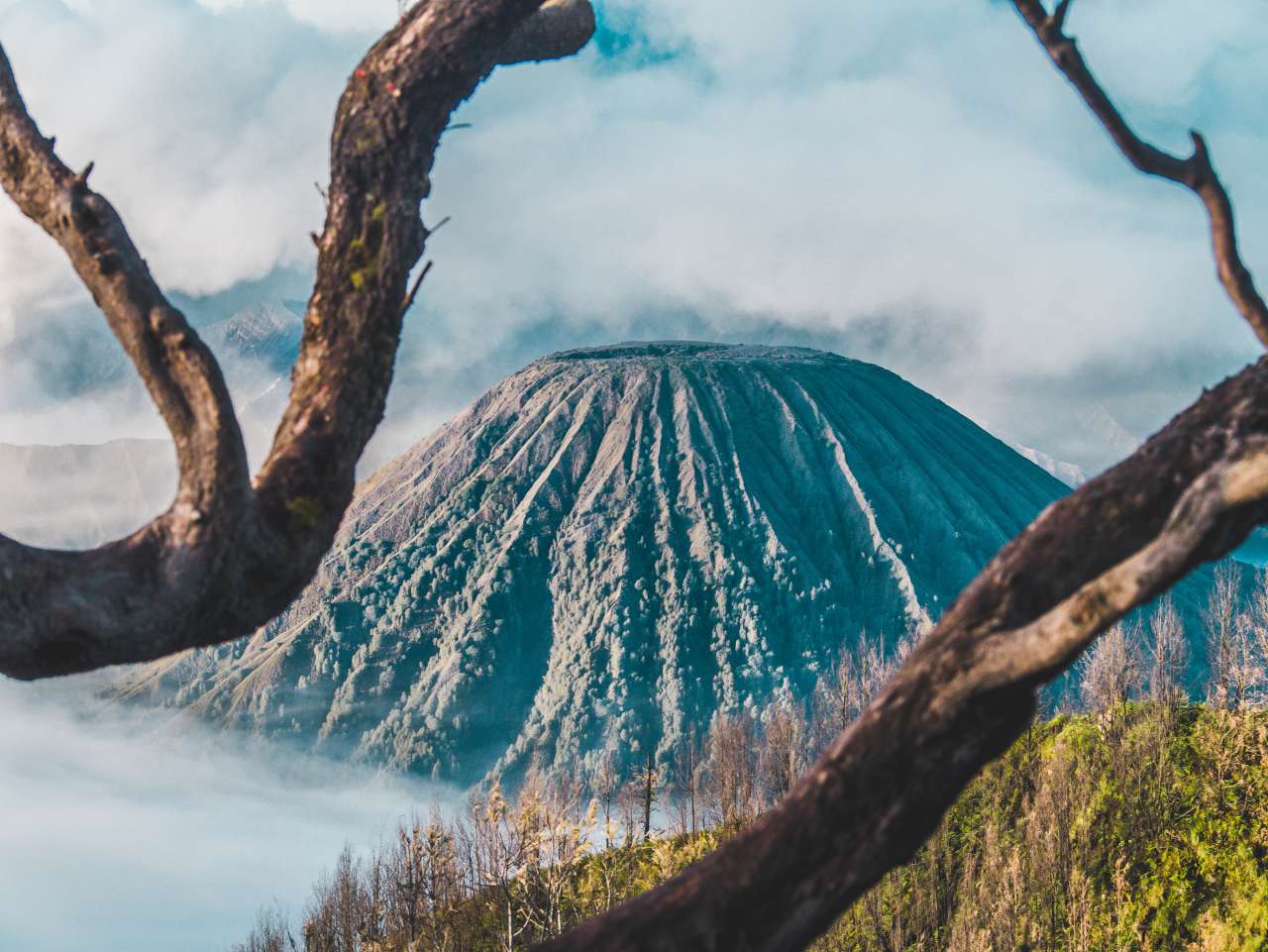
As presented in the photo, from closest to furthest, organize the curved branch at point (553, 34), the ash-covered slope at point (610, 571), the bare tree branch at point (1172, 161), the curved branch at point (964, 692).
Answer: the curved branch at point (964, 692), the bare tree branch at point (1172, 161), the curved branch at point (553, 34), the ash-covered slope at point (610, 571)

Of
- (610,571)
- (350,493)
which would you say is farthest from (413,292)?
(610,571)

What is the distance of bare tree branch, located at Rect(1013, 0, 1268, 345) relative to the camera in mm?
4055

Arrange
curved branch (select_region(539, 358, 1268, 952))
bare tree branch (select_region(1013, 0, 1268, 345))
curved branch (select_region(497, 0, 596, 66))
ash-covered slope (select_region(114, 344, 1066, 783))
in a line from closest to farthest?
curved branch (select_region(539, 358, 1268, 952)) → bare tree branch (select_region(1013, 0, 1268, 345)) → curved branch (select_region(497, 0, 596, 66)) → ash-covered slope (select_region(114, 344, 1066, 783))

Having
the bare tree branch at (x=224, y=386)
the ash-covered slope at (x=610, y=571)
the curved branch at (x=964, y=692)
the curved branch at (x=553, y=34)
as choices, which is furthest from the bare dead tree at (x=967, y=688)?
the ash-covered slope at (x=610, y=571)

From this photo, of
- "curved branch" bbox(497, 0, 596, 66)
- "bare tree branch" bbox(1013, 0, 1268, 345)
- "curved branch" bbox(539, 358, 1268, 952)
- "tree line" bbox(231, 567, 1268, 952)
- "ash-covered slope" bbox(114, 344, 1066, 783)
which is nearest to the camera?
"curved branch" bbox(539, 358, 1268, 952)

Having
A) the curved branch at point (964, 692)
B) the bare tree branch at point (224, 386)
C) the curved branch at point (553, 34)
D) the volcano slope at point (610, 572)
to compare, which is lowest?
the curved branch at point (964, 692)

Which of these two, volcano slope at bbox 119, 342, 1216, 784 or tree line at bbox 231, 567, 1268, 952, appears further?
volcano slope at bbox 119, 342, 1216, 784

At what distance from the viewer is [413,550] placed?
135125mm

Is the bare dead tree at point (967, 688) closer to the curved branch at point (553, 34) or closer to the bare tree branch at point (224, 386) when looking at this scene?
the bare tree branch at point (224, 386)

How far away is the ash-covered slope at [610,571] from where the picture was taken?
123 metres

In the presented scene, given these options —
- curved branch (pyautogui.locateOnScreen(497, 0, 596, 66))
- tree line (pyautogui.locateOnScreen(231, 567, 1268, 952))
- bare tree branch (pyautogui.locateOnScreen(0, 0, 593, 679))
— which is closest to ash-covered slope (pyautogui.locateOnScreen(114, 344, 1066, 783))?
tree line (pyautogui.locateOnScreen(231, 567, 1268, 952))

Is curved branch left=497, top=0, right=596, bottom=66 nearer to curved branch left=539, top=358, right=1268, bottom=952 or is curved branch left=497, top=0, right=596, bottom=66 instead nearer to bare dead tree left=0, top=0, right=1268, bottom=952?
bare dead tree left=0, top=0, right=1268, bottom=952

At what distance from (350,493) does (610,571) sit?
12321 centimetres

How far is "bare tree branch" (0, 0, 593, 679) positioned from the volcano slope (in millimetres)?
112661
